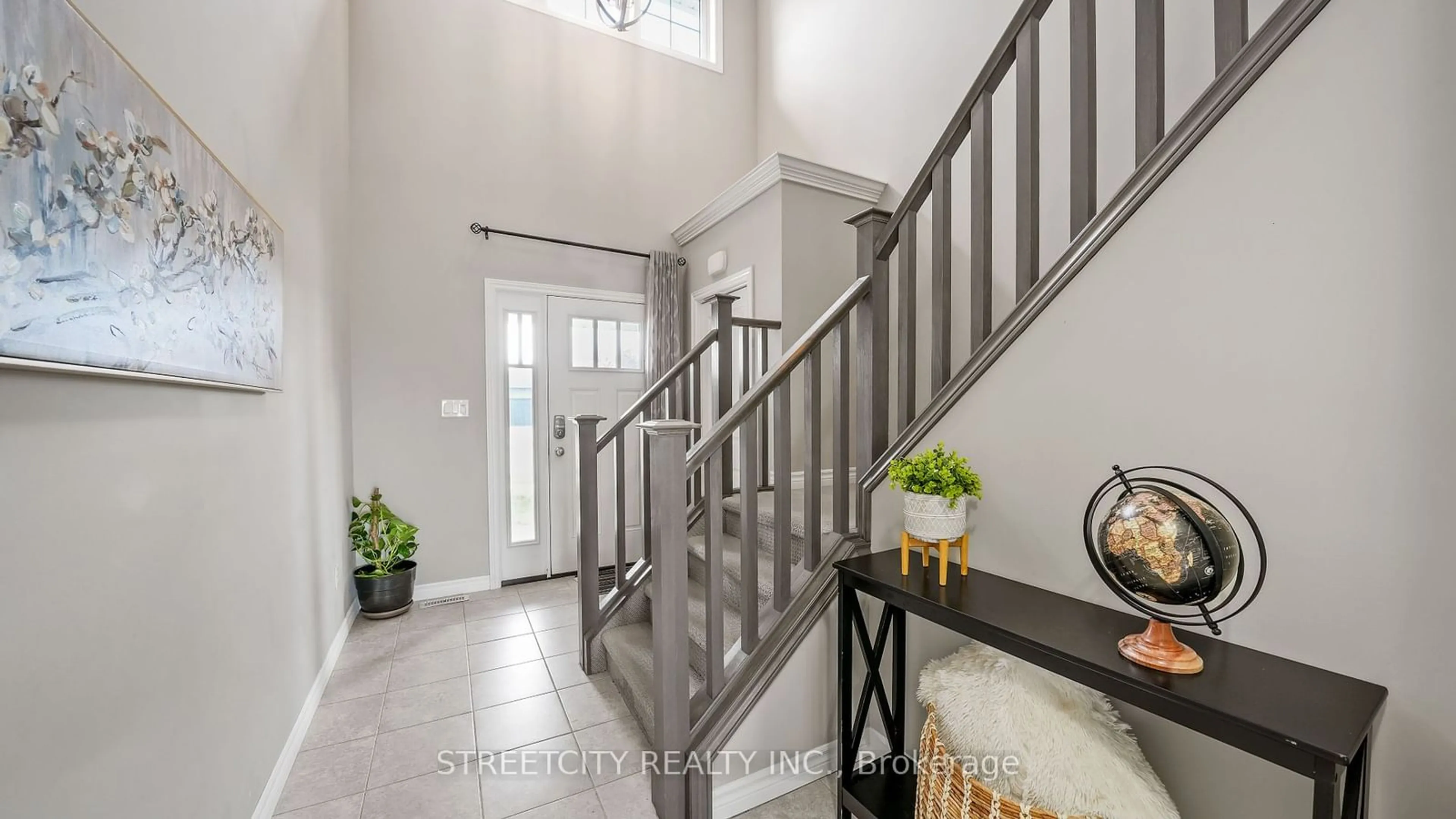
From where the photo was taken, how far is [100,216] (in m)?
0.96

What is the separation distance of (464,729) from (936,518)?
200 centimetres

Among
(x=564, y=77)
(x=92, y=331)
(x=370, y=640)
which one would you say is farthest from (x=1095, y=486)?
(x=564, y=77)

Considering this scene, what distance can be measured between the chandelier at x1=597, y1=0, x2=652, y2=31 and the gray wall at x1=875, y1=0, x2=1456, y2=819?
3310mm

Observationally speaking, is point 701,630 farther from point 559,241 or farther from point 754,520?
point 559,241

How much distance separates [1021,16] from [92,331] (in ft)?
7.23

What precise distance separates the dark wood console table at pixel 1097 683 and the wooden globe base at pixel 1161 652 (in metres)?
0.02

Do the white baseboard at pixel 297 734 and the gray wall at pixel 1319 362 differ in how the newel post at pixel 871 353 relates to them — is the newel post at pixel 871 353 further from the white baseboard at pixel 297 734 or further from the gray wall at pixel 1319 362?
the white baseboard at pixel 297 734

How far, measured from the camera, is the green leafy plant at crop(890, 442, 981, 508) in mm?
1441

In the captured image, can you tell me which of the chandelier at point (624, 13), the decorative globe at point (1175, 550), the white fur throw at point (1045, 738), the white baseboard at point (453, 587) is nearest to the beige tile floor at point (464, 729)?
the white baseboard at point (453, 587)

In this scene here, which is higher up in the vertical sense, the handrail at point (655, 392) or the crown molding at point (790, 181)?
the crown molding at point (790, 181)

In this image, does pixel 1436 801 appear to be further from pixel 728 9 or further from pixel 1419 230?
pixel 728 9

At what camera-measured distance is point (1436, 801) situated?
2.89 feet

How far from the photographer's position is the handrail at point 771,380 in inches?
61.8

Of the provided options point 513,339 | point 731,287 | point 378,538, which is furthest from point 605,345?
point 378,538
